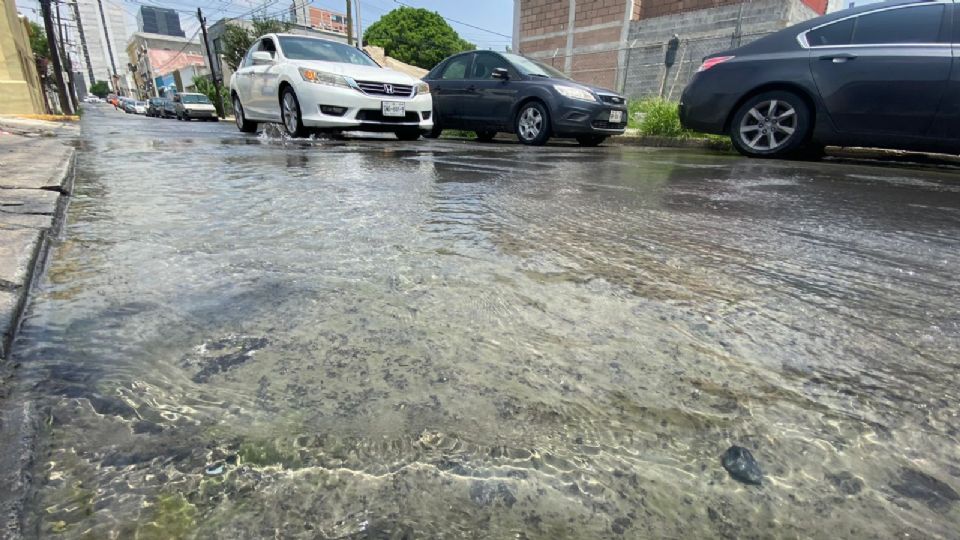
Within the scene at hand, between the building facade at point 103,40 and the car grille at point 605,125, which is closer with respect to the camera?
the car grille at point 605,125

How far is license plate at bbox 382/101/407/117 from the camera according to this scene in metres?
6.55

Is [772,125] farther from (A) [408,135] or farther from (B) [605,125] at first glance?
(A) [408,135]

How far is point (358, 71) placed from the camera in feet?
21.6

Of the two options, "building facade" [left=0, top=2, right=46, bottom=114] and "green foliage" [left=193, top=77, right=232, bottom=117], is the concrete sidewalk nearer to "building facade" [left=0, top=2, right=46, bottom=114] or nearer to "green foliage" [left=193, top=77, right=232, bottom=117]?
"building facade" [left=0, top=2, right=46, bottom=114]

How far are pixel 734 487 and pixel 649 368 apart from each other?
30 centimetres

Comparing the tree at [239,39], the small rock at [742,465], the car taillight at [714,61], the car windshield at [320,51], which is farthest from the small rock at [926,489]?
the tree at [239,39]

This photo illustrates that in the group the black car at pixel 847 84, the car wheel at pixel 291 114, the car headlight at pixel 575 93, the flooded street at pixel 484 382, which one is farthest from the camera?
the car headlight at pixel 575 93

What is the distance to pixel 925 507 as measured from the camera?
0.64m

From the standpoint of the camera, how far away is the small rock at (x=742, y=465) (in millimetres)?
→ 680

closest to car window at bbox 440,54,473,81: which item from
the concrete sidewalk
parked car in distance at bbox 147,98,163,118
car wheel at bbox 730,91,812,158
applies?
car wheel at bbox 730,91,812,158

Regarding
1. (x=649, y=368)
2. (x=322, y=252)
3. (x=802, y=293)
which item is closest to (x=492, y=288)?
(x=649, y=368)

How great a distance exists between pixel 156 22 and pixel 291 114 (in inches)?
4034

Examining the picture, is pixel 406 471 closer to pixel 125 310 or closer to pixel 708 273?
pixel 125 310

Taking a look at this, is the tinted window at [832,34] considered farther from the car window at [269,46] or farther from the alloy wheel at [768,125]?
the car window at [269,46]
